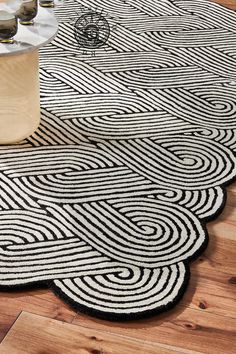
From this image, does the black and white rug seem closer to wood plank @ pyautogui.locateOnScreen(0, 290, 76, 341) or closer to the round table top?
wood plank @ pyautogui.locateOnScreen(0, 290, 76, 341)

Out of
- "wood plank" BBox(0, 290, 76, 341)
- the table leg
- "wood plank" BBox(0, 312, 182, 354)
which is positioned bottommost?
"wood plank" BBox(0, 290, 76, 341)

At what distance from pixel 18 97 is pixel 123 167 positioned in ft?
1.30

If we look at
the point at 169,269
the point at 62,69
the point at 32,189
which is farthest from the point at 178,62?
the point at 169,269

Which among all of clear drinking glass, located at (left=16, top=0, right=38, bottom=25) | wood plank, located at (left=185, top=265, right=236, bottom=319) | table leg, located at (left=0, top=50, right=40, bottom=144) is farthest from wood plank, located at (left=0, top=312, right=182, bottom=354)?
clear drinking glass, located at (left=16, top=0, right=38, bottom=25)

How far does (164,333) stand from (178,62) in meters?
1.60

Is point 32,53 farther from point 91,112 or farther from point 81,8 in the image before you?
point 81,8

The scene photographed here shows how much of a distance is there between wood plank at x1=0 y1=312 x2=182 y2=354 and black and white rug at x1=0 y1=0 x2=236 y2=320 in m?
0.07

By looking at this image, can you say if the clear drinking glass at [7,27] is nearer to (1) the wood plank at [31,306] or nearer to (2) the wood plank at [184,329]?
(1) the wood plank at [31,306]

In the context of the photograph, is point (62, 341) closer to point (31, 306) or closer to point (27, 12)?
point (31, 306)

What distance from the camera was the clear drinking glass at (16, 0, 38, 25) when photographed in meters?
2.18

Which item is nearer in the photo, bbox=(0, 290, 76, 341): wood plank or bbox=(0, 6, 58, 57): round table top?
bbox=(0, 290, 76, 341): wood plank

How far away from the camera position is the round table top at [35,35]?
2051 mm

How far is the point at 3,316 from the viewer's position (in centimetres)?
164

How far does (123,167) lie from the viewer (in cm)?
222
